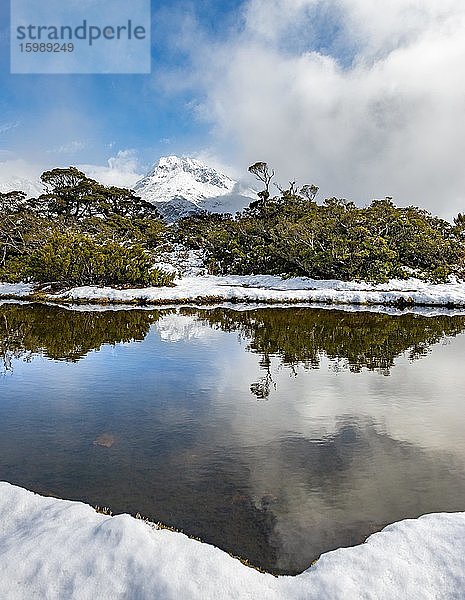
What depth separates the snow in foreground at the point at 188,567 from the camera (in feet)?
12.9

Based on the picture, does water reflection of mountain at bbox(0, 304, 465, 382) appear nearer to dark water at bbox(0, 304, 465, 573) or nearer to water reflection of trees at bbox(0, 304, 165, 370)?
water reflection of trees at bbox(0, 304, 165, 370)

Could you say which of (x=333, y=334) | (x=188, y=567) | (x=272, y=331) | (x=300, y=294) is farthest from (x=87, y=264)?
(x=188, y=567)

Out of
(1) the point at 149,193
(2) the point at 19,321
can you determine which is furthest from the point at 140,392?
(1) the point at 149,193

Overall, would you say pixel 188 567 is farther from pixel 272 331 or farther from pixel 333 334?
pixel 272 331

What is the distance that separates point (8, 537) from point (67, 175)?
54.5 metres

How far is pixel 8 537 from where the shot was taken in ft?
15.7

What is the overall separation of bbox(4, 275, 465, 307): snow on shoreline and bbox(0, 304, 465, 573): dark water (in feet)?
33.4

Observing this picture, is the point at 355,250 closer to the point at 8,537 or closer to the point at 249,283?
the point at 249,283

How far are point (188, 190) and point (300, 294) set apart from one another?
87.8 m

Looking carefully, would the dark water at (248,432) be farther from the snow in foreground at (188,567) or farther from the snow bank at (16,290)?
the snow bank at (16,290)

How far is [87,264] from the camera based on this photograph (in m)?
30.5

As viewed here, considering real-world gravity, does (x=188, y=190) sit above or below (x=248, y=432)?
above

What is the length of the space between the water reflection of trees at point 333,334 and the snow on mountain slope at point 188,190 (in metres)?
67.4

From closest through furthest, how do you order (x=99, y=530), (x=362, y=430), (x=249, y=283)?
(x=99, y=530) < (x=362, y=430) < (x=249, y=283)
